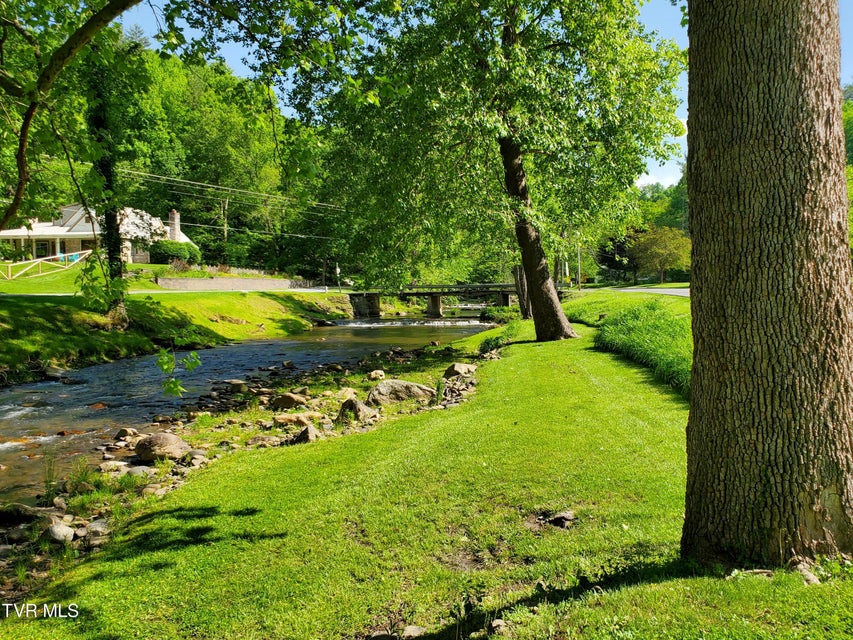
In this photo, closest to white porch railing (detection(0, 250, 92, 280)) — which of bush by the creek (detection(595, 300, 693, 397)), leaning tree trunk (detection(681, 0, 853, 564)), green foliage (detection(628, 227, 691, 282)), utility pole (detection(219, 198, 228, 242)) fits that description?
utility pole (detection(219, 198, 228, 242))

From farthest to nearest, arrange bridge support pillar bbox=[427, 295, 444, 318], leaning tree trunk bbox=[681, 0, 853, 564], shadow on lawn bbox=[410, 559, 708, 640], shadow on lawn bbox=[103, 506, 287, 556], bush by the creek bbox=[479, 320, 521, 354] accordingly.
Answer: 1. bridge support pillar bbox=[427, 295, 444, 318]
2. bush by the creek bbox=[479, 320, 521, 354]
3. shadow on lawn bbox=[103, 506, 287, 556]
4. shadow on lawn bbox=[410, 559, 708, 640]
5. leaning tree trunk bbox=[681, 0, 853, 564]

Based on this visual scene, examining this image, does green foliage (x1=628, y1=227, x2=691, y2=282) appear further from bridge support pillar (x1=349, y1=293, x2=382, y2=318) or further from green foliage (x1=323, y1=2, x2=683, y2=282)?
green foliage (x1=323, y1=2, x2=683, y2=282)

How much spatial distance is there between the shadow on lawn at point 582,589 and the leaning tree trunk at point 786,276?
1.16 ft

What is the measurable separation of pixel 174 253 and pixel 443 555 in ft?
163

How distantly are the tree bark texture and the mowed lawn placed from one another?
9.44 metres

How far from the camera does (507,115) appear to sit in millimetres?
13117

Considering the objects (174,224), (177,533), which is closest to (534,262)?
(177,533)

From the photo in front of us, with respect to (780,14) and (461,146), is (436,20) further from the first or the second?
(780,14)

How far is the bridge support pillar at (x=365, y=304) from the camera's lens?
48.9m

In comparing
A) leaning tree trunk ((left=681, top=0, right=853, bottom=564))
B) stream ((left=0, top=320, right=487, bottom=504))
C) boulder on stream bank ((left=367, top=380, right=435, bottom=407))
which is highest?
leaning tree trunk ((left=681, top=0, right=853, bottom=564))

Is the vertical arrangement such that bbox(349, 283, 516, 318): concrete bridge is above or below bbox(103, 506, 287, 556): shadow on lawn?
above

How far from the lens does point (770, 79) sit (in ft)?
10.6

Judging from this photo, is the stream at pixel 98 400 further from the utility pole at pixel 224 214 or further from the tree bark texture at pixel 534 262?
the utility pole at pixel 224 214

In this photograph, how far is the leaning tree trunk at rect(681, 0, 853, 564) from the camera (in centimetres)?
324
